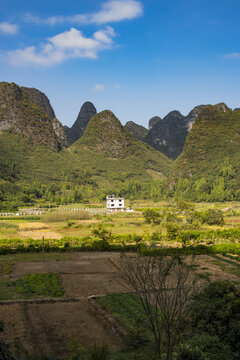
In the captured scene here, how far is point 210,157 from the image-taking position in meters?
138

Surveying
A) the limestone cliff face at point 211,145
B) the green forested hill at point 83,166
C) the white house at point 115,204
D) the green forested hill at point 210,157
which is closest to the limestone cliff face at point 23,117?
the green forested hill at point 83,166

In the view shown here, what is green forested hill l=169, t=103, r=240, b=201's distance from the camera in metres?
116

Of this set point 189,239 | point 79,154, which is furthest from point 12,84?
point 189,239

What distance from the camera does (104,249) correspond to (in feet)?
123

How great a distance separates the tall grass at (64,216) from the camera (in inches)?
2471

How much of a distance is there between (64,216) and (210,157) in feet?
291

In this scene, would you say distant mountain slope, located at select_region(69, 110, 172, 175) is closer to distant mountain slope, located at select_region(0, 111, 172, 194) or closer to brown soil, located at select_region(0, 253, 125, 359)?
distant mountain slope, located at select_region(0, 111, 172, 194)

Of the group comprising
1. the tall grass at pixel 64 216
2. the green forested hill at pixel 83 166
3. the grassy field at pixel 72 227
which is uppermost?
the green forested hill at pixel 83 166

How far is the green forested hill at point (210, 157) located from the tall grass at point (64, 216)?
53350 mm

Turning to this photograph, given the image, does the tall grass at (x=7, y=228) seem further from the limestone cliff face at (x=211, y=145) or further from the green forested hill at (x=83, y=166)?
the limestone cliff face at (x=211, y=145)

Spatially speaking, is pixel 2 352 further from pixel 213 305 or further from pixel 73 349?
pixel 213 305

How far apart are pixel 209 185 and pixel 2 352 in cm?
11242

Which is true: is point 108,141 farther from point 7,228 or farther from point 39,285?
point 39,285

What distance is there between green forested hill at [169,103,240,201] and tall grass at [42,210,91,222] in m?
53.3
